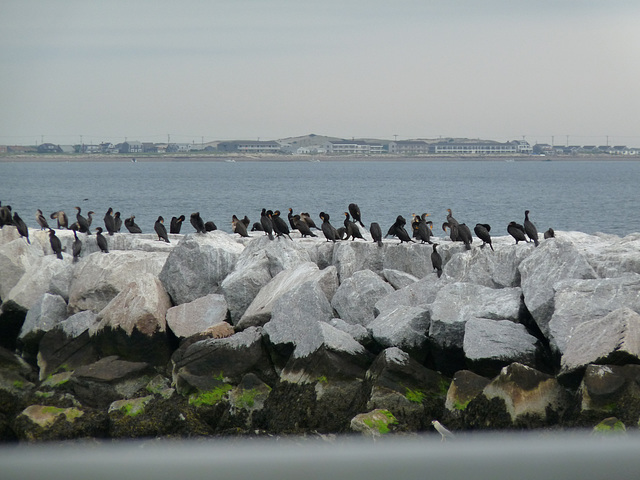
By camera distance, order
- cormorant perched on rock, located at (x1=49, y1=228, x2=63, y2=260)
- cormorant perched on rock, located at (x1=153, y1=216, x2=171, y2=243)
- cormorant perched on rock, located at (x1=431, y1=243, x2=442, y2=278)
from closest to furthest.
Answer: cormorant perched on rock, located at (x1=431, y1=243, x2=442, y2=278), cormorant perched on rock, located at (x1=49, y1=228, x2=63, y2=260), cormorant perched on rock, located at (x1=153, y1=216, x2=171, y2=243)

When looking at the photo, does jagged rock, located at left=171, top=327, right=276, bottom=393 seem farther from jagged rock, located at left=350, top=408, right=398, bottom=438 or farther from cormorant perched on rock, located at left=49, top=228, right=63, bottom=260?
cormorant perched on rock, located at left=49, top=228, right=63, bottom=260

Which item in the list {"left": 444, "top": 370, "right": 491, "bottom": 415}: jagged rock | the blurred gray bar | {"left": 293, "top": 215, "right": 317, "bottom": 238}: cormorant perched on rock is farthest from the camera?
{"left": 293, "top": 215, "right": 317, "bottom": 238}: cormorant perched on rock

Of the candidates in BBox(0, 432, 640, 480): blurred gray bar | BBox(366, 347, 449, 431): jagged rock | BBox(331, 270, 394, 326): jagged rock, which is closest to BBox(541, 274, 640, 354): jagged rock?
BBox(366, 347, 449, 431): jagged rock

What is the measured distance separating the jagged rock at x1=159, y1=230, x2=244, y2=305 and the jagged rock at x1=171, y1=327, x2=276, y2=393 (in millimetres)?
2252

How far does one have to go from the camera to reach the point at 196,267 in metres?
13.7

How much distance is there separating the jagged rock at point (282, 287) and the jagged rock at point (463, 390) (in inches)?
136

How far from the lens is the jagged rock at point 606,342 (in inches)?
332

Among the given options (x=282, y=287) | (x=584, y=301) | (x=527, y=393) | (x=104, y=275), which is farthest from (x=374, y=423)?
(x=104, y=275)

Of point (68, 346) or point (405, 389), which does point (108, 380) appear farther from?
point (405, 389)

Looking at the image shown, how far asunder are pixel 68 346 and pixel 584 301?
26.1 ft

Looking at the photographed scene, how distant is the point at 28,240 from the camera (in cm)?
1712

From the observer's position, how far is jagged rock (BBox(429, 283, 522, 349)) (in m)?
10.5

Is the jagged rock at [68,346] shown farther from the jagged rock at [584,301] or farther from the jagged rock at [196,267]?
the jagged rock at [584,301]

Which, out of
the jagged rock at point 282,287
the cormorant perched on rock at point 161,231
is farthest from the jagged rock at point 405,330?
the cormorant perched on rock at point 161,231
